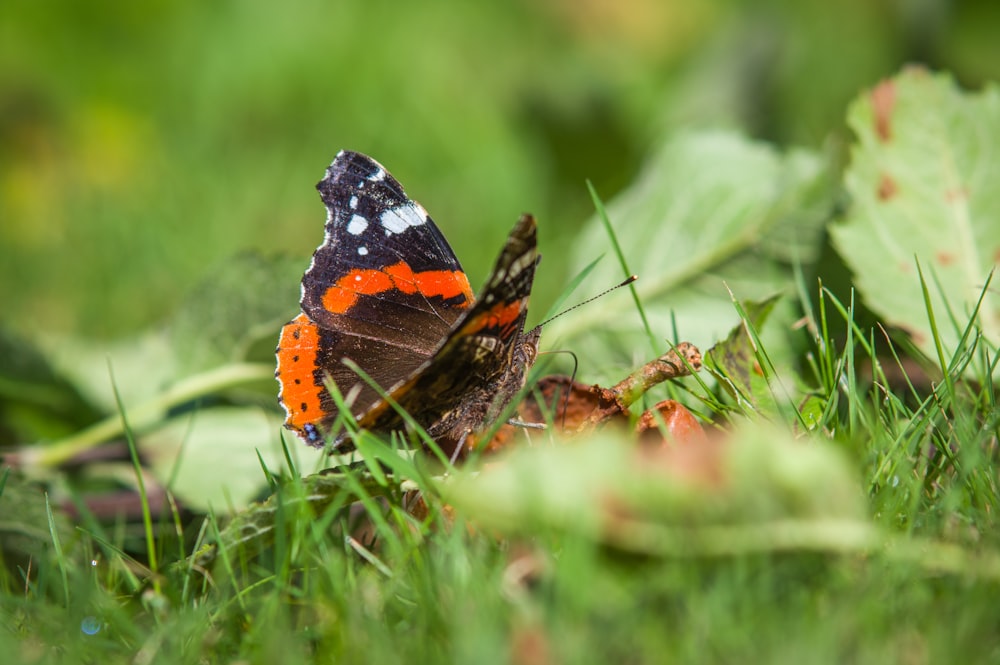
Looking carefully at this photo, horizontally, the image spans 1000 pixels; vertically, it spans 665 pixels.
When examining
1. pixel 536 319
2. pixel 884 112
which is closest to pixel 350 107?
pixel 536 319

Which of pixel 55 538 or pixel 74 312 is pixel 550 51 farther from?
pixel 55 538

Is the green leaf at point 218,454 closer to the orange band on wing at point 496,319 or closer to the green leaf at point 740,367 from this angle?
the orange band on wing at point 496,319

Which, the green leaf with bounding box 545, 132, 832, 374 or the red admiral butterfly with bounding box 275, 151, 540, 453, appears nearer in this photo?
the red admiral butterfly with bounding box 275, 151, 540, 453

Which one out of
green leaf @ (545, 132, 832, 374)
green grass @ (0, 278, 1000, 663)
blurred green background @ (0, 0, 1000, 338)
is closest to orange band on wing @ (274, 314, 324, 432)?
green grass @ (0, 278, 1000, 663)


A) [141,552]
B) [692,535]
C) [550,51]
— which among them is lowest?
[141,552]

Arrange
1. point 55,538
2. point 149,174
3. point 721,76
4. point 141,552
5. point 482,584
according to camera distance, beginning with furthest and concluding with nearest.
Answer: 1. point 149,174
2. point 721,76
3. point 141,552
4. point 55,538
5. point 482,584

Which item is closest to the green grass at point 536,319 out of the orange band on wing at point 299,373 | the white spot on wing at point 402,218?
the orange band on wing at point 299,373

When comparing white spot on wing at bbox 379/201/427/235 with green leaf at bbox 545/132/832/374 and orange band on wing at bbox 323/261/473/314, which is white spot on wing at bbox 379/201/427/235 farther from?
green leaf at bbox 545/132/832/374

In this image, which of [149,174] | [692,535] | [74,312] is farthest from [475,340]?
[149,174]
